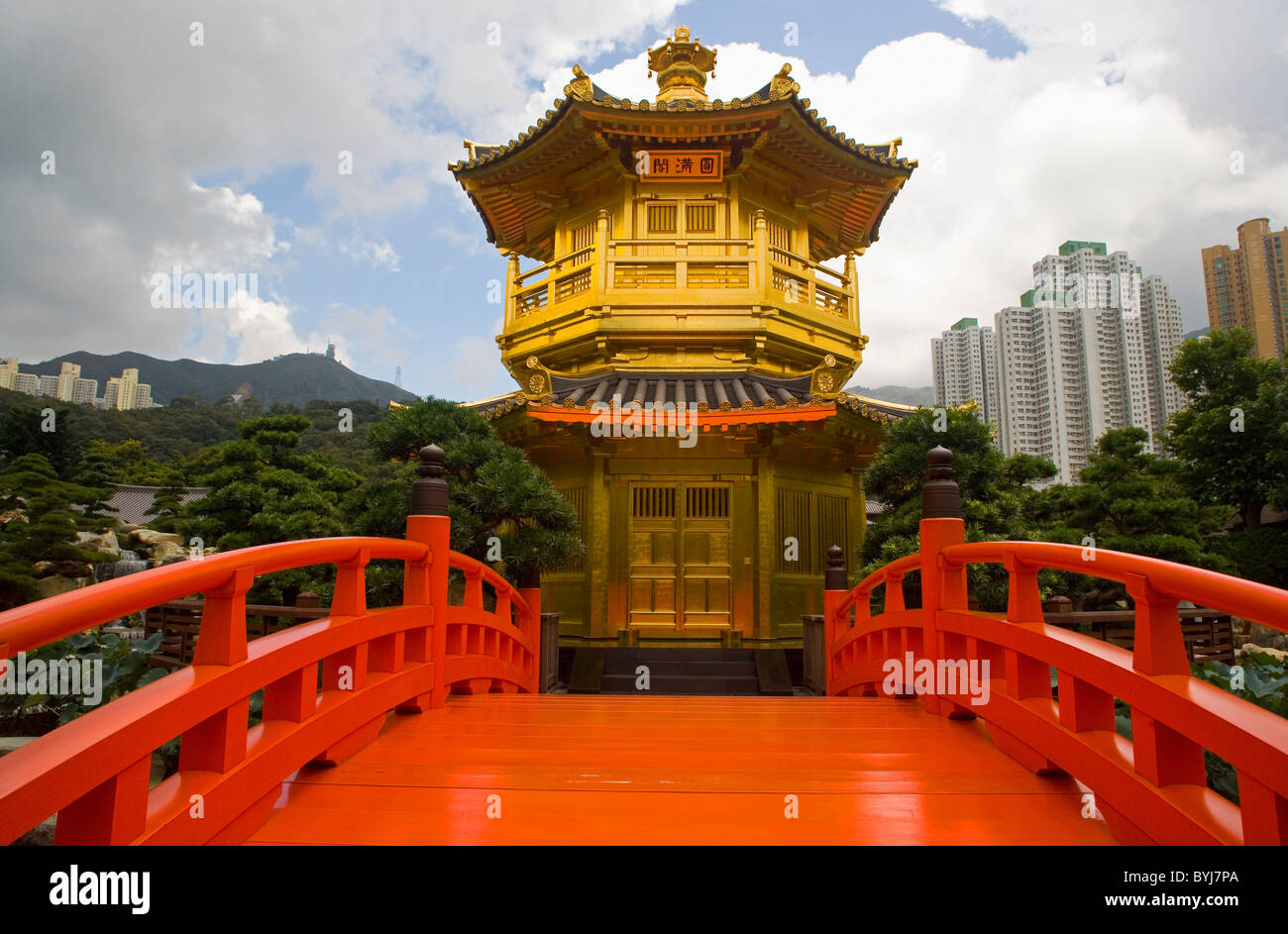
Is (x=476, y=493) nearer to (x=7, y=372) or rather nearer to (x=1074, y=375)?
(x=1074, y=375)

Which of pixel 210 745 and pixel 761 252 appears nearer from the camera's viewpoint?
pixel 210 745

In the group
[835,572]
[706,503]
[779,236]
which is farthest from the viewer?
[779,236]

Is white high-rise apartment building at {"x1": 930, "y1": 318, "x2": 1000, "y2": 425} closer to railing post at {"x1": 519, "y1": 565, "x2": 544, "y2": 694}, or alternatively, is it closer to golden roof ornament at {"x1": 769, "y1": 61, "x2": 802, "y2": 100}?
golden roof ornament at {"x1": 769, "y1": 61, "x2": 802, "y2": 100}

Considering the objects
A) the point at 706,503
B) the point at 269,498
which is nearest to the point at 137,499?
the point at 269,498

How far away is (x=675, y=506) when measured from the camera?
10.3m

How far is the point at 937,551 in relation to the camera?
4113 millimetres

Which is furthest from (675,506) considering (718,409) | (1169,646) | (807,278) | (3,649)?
(3,649)

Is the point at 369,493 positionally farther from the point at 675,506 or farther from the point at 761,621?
the point at 761,621

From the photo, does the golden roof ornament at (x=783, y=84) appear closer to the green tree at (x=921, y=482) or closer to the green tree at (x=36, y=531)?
the green tree at (x=921, y=482)

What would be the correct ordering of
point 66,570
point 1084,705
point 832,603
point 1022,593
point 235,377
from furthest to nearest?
point 235,377 → point 66,570 → point 832,603 → point 1022,593 → point 1084,705

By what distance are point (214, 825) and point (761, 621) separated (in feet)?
27.7

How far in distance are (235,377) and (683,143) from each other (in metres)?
122

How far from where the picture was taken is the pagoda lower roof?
995 centimetres

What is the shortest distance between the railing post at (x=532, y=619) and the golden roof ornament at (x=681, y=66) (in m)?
9.67
